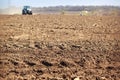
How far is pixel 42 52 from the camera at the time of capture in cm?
1169

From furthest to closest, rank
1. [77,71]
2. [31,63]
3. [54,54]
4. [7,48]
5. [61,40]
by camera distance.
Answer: [61,40] < [7,48] < [54,54] < [31,63] < [77,71]

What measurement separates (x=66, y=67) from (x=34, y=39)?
510 cm

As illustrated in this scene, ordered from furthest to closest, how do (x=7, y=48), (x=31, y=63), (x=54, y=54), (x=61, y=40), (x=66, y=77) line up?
(x=61, y=40), (x=7, y=48), (x=54, y=54), (x=31, y=63), (x=66, y=77)

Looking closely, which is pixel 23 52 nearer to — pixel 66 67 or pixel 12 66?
pixel 12 66

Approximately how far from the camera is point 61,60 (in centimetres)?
1045

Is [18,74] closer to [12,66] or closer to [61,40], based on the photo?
[12,66]

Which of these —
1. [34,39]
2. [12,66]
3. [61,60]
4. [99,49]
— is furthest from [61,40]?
[12,66]

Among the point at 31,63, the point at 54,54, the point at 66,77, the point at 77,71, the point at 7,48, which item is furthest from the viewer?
the point at 7,48

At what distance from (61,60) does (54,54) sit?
3.34 ft

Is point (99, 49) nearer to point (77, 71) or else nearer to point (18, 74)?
point (77, 71)

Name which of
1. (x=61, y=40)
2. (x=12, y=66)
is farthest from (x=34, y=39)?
(x=12, y=66)

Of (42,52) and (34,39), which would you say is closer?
(42,52)

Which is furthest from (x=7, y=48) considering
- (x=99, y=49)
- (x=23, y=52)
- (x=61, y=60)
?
(x=99, y=49)

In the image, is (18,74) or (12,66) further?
(12,66)
